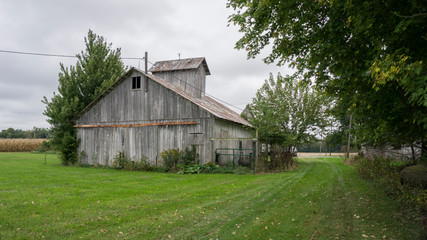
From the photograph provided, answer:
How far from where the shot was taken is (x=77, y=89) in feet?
76.3

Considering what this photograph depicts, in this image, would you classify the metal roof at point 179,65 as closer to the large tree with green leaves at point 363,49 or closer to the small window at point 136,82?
the small window at point 136,82

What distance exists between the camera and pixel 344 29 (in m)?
6.43

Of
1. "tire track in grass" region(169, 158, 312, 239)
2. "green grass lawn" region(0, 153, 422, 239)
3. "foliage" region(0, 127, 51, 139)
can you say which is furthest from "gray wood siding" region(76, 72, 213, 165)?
"foliage" region(0, 127, 51, 139)

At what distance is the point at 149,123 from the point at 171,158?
3035 mm

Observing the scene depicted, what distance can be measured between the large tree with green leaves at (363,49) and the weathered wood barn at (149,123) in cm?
852

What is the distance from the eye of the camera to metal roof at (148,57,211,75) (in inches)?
877

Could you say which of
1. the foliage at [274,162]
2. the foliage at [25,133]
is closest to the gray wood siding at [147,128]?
the foliage at [274,162]

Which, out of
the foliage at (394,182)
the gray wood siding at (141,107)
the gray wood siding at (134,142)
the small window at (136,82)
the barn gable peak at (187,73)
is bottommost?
the foliage at (394,182)

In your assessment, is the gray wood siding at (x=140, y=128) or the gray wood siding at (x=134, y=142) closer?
the gray wood siding at (x=140, y=128)

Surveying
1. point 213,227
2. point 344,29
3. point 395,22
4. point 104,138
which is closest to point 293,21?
point 344,29

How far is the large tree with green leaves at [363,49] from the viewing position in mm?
4469

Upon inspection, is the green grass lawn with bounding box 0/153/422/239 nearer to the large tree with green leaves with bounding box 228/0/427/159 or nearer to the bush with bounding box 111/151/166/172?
the large tree with green leaves with bounding box 228/0/427/159

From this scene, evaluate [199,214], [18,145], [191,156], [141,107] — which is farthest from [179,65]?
[18,145]

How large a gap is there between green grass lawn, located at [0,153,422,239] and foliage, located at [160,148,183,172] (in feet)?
21.5
